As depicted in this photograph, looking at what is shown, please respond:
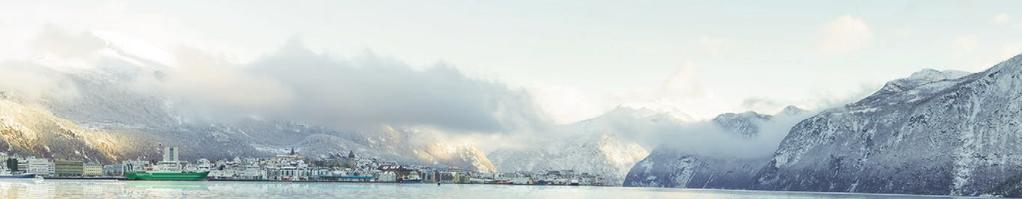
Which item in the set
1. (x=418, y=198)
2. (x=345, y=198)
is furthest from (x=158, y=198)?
(x=418, y=198)

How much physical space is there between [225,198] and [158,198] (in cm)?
1113

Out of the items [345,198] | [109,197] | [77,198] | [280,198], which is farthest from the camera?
[345,198]

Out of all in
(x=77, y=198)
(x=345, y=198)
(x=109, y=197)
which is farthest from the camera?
(x=345, y=198)

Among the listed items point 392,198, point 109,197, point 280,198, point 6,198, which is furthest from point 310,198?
point 6,198

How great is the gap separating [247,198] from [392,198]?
34.1m

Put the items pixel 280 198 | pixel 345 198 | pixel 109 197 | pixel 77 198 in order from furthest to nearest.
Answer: pixel 345 198, pixel 280 198, pixel 109 197, pixel 77 198

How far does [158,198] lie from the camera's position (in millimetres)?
161375

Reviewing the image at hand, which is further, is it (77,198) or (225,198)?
(225,198)

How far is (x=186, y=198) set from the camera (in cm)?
15962

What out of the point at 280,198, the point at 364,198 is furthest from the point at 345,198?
the point at 280,198

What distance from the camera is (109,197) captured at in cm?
15338

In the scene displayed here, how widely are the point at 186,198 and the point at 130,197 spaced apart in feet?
29.0

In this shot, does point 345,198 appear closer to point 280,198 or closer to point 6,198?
point 280,198

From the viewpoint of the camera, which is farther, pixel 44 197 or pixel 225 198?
pixel 225 198
